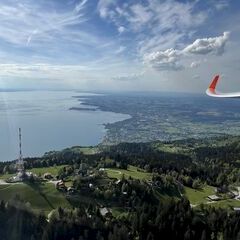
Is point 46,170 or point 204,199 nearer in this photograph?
point 204,199

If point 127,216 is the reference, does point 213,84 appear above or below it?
above

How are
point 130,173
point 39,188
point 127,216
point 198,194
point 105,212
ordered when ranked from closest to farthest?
point 127,216 → point 105,212 → point 39,188 → point 198,194 → point 130,173

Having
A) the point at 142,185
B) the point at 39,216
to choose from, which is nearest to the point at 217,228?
the point at 142,185

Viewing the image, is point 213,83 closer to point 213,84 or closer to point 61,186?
point 213,84

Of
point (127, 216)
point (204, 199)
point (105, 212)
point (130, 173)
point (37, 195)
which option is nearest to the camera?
point (127, 216)

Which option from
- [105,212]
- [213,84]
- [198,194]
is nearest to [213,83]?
[213,84]

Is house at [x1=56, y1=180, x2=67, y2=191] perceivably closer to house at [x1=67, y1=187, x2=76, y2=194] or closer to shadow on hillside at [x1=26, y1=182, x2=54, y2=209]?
house at [x1=67, y1=187, x2=76, y2=194]

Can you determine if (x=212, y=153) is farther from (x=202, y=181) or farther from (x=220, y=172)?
(x=202, y=181)
